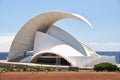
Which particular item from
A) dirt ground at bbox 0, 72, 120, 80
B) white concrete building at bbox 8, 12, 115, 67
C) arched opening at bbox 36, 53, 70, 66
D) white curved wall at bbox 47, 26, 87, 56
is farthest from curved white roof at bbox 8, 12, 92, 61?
dirt ground at bbox 0, 72, 120, 80

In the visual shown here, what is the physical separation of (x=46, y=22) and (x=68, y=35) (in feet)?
20.2

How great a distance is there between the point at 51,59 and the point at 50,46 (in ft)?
8.47

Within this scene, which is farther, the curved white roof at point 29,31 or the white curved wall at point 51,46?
the curved white roof at point 29,31

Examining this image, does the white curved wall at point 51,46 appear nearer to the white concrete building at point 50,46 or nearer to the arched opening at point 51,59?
the white concrete building at point 50,46

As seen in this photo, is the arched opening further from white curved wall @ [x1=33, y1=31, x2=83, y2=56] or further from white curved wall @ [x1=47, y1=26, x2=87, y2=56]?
white curved wall @ [x1=47, y1=26, x2=87, y2=56]

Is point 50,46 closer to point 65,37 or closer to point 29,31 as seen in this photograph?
point 65,37

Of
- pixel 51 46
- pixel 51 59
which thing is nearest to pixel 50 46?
pixel 51 46

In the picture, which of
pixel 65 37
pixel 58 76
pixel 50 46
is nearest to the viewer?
pixel 58 76

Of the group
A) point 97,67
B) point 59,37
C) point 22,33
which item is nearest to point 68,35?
point 59,37

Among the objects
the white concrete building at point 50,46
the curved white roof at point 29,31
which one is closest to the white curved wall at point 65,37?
the white concrete building at point 50,46

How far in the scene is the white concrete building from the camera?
44.8m

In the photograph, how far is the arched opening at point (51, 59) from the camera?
48247mm

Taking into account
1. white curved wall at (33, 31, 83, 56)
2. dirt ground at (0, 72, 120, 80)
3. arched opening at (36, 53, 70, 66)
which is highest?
white curved wall at (33, 31, 83, 56)

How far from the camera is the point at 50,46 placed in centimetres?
5006
